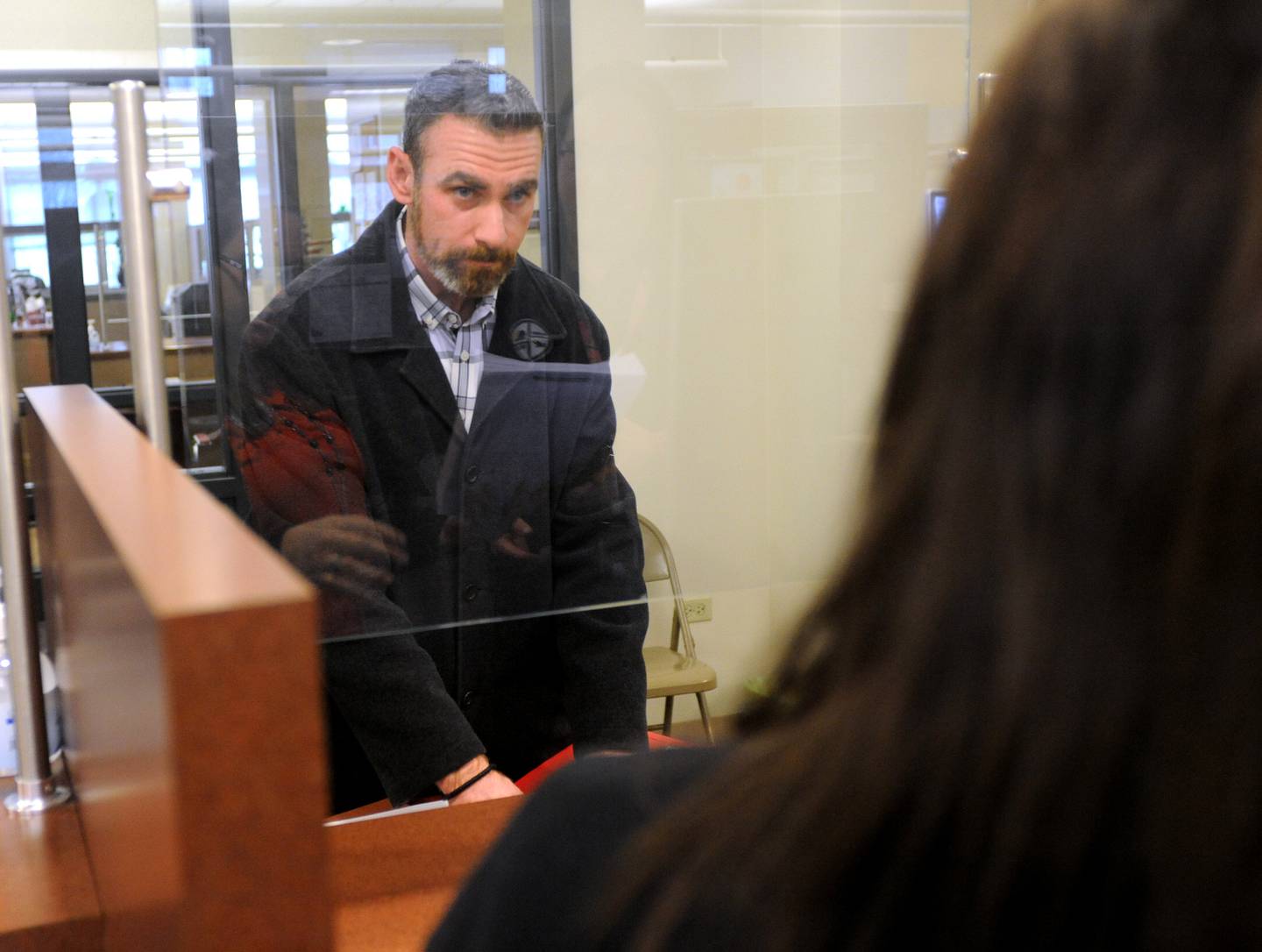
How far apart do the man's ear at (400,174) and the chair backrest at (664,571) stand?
69 centimetres

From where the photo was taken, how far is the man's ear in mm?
2002

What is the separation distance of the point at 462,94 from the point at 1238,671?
1.90m

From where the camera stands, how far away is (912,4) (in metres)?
2.39

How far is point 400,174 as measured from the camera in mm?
2006

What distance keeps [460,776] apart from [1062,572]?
1426 mm

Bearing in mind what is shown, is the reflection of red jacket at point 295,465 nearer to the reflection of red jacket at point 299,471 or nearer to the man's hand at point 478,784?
the reflection of red jacket at point 299,471

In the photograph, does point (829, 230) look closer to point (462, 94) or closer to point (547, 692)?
point (462, 94)

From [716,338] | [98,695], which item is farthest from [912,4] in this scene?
[98,695]

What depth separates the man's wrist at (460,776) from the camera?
164 centimetres

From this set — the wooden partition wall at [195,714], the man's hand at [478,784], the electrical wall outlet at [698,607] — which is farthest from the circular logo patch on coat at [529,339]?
the wooden partition wall at [195,714]

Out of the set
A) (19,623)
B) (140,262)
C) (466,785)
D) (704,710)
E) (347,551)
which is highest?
(140,262)

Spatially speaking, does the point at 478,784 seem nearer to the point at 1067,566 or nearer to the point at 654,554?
the point at 654,554

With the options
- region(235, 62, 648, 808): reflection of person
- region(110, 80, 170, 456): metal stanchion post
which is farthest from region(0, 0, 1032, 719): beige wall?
region(110, 80, 170, 456): metal stanchion post

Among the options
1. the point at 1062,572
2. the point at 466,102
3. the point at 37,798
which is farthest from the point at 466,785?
the point at 1062,572
